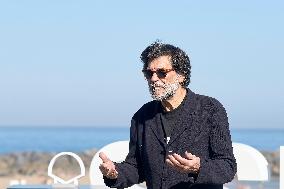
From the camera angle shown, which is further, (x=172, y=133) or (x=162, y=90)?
(x=172, y=133)

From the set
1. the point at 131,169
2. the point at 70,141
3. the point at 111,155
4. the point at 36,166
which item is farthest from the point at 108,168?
the point at 70,141

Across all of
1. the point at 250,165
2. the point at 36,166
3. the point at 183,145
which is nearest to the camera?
the point at 183,145

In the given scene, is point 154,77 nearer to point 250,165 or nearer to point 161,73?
point 161,73

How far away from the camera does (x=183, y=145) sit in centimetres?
504

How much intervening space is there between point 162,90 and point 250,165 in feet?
8.75

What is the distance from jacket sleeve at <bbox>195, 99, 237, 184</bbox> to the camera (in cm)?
480

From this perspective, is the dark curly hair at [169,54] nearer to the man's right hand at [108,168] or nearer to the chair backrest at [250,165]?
the man's right hand at [108,168]

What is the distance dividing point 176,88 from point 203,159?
0.39 m

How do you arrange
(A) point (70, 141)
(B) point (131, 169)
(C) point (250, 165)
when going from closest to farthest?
1. (B) point (131, 169)
2. (C) point (250, 165)
3. (A) point (70, 141)

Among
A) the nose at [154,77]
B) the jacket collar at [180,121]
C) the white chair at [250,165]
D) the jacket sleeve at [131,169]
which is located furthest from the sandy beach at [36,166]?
the nose at [154,77]

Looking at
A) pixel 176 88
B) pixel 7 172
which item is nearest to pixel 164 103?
pixel 176 88

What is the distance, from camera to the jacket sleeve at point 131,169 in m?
5.11

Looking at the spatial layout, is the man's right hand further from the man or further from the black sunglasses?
the black sunglasses

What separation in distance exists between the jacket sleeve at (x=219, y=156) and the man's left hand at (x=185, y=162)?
0.08 metres
